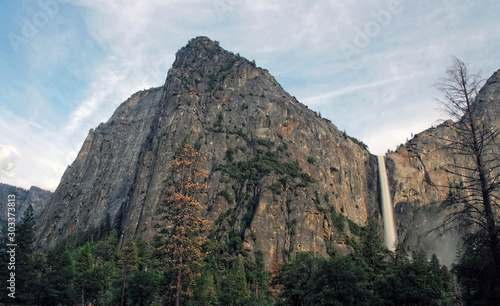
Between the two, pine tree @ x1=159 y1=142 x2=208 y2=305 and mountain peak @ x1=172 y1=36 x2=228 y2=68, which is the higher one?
mountain peak @ x1=172 y1=36 x2=228 y2=68

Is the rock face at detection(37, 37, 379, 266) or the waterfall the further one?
the waterfall

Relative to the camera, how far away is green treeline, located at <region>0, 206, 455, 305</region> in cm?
3067

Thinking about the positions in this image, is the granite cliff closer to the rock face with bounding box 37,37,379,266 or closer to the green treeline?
the rock face with bounding box 37,37,379,266

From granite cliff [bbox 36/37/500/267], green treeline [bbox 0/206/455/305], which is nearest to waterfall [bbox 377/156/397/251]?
granite cliff [bbox 36/37/500/267]

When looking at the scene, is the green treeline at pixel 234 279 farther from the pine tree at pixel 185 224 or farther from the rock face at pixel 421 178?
the rock face at pixel 421 178

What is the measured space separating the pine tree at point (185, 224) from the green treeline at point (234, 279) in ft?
2.27

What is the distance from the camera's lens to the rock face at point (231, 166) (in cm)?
9838

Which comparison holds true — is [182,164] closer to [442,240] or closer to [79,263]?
[79,263]

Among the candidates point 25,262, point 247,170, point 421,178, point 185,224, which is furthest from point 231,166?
point 421,178

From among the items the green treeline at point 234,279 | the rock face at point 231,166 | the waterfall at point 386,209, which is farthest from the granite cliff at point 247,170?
the green treeline at point 234,279

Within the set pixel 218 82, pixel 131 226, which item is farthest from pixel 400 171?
pixel 131 226

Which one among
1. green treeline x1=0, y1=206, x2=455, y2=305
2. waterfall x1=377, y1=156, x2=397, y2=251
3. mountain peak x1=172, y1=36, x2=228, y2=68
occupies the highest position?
mountain peak x1=172, y1=36, x2=228, y2=68

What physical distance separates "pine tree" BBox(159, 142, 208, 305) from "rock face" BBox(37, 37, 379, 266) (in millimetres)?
59240

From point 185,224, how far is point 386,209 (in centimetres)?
14081
